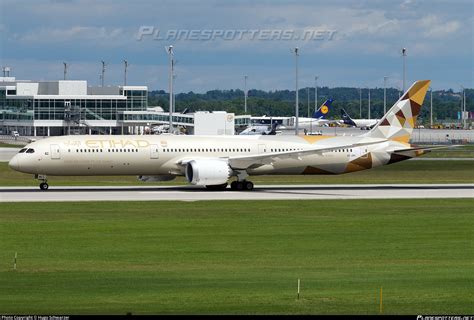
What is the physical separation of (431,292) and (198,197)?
3270 centimetres

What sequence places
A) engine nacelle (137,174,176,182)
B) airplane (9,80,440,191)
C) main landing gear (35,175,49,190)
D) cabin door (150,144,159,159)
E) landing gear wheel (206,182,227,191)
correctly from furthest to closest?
engine nacelle (137,174,176,182)
landing gear wheel (206,182,227,191)
main landing gear (35,175,49,190)
cabin door (150,144,159,159)
airplane (9,80,440,191)

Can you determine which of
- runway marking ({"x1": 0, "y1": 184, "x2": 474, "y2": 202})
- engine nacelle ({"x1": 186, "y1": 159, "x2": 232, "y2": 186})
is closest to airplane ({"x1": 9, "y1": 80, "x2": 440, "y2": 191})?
engine nacelle ({"x1": 186, "y1": 159, "x2": 232, "y2": 186})

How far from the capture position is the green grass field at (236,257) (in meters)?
26.9

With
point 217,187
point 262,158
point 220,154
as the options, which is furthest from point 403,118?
point 217,187

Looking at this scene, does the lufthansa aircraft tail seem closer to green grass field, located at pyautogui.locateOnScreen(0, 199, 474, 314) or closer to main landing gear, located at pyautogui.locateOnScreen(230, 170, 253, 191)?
main landing gear, located at pyautogui.locateOnScreen(230, 170, 253, 191)

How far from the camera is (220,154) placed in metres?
67.1

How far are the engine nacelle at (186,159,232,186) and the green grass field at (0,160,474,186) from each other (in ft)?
27.8

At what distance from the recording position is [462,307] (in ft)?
86.1

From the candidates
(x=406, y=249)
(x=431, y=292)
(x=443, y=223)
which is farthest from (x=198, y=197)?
(x=431, y=292)

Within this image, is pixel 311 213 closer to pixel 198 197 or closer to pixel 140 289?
pixel 198 197

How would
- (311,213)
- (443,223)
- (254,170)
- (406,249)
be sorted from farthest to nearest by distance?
(254,170)
(311,213)
(443,223)
(406,249)

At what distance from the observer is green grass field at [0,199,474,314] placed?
88.2 feet

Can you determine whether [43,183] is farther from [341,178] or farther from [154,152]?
[341,178]

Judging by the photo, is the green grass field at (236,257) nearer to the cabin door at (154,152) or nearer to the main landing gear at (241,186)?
the cabin door at (154,152)
